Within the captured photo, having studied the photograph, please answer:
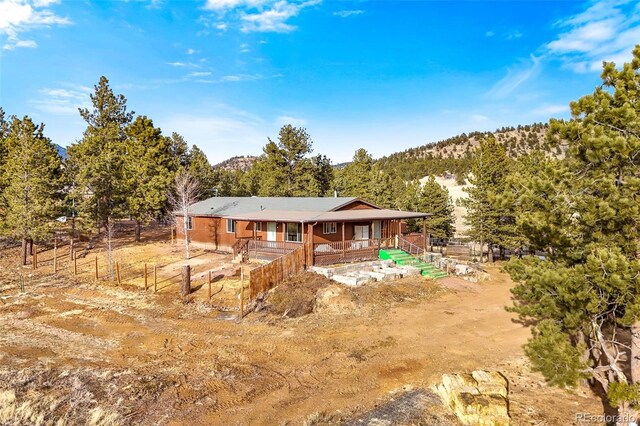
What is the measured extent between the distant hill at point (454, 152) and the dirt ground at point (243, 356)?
59.9 m

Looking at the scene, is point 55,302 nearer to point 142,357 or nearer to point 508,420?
point 142,357

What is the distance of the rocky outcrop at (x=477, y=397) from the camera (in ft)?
25.6

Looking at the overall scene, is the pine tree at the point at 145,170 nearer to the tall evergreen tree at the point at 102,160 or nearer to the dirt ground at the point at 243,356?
the tall evergreen tree at the point at 102,160

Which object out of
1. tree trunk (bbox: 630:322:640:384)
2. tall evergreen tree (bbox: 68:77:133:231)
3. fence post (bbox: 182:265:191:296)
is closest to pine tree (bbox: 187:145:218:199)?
tall evergreen tree (bbox: 68:77:133:231)

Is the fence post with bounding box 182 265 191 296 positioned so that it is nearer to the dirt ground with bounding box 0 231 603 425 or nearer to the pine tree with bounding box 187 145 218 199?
the dirt ground with bounding box 0 231 603 425

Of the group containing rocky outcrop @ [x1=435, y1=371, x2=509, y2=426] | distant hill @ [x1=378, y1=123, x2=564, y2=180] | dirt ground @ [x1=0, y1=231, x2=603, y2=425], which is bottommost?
dirt ground @ [x1=0, y1=231, x2=603, y2=425]

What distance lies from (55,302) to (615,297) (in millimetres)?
21430

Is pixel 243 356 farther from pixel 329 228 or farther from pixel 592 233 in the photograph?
pixel 329 228

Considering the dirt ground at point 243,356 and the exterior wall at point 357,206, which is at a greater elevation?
the exterior wall at point 357,206

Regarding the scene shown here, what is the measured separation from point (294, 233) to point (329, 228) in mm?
2501

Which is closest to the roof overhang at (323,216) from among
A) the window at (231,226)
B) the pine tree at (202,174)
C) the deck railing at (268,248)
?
the deck railing at (268,248)

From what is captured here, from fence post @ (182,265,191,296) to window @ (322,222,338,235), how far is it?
31.5 ft

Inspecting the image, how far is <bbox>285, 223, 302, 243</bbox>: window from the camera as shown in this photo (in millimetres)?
25344

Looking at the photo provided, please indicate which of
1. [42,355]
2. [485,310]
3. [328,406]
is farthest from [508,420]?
[42,355]
